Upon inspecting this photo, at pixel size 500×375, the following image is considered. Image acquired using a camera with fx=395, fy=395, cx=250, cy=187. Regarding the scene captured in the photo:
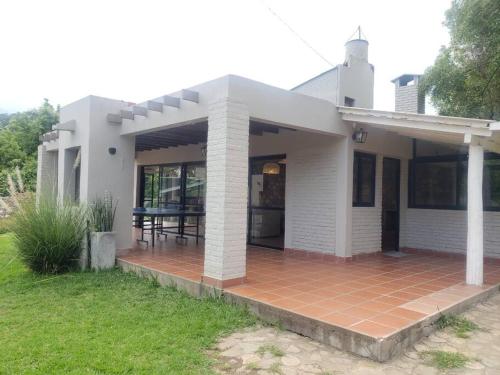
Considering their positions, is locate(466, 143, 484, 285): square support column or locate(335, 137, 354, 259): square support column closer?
locate(466, 143, 484, 285): square support column

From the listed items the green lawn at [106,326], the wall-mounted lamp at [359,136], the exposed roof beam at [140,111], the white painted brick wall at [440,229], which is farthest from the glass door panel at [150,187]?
the white painted brick wall at [440,229]

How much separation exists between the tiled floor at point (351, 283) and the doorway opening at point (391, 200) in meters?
0.85

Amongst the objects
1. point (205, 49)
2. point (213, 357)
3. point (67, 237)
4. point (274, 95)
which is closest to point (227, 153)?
point (274, 95)

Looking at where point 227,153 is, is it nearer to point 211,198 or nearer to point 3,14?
point 211,198

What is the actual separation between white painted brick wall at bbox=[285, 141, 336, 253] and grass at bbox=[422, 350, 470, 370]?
360cm

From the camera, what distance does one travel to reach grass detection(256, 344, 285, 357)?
3465 mm

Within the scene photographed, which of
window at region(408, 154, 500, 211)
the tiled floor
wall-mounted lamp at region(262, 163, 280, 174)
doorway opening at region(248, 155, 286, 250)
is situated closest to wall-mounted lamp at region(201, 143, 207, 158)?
doorway opening at region(248, 155, 286, 250)

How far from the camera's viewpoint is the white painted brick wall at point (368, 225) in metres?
7.41

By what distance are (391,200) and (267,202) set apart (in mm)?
2798

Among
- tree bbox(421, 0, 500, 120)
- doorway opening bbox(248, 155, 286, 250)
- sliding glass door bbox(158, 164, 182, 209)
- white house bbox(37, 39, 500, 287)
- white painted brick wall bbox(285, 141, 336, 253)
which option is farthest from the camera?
sliding glass door bbox(158, 164, 182, 209)

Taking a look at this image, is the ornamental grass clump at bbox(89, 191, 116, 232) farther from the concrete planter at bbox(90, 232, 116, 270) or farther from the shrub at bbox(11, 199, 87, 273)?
the shrub at bbox(11, 199, 87, 273)

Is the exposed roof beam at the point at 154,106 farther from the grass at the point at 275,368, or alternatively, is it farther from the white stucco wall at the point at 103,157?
the grass at the point at 275,368

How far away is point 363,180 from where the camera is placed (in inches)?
304

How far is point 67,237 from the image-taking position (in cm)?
652
